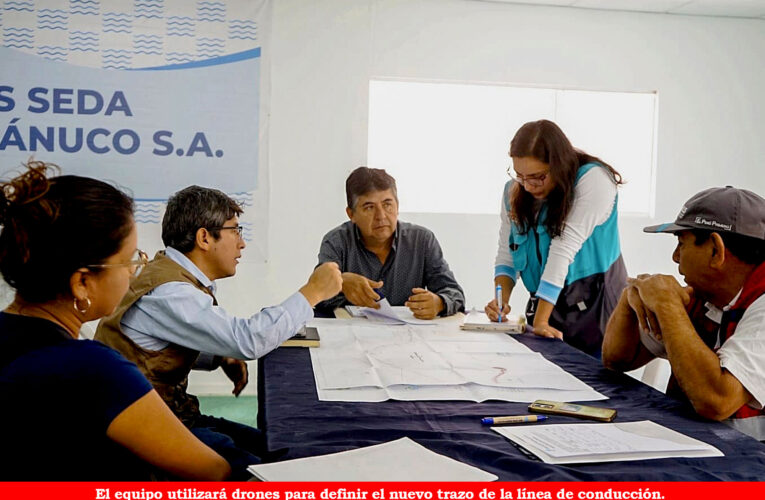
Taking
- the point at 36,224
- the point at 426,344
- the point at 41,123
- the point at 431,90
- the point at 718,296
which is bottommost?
the point at 426,344

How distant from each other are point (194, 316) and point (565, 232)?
4.44 ft

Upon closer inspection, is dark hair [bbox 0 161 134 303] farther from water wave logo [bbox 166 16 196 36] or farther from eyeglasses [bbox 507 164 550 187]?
water wave logo [bbox 166 16 196 36]

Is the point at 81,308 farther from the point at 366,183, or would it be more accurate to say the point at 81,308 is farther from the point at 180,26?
the point at 180,26

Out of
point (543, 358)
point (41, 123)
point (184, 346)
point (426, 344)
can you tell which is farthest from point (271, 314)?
point (41, 123)

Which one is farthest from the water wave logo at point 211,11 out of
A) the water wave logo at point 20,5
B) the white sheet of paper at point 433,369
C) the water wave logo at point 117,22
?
the white sheet of paper at point 433,369

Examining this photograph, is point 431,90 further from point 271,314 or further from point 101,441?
point 101,441

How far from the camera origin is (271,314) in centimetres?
184

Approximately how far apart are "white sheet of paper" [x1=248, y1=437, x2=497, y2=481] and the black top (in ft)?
0.75

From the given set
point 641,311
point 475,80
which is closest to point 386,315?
point 641,311

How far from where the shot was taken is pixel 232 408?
13.1 feet

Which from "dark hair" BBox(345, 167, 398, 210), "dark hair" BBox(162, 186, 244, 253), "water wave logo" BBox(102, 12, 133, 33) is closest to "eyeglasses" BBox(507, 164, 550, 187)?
"dark hair" BBox(345, 167, 398, 210)

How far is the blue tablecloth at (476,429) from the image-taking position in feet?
3.73

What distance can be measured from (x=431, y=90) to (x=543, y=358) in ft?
9.37

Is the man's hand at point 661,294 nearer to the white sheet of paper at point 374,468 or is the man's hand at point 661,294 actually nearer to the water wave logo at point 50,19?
the white sheet of paper at point 374,468
